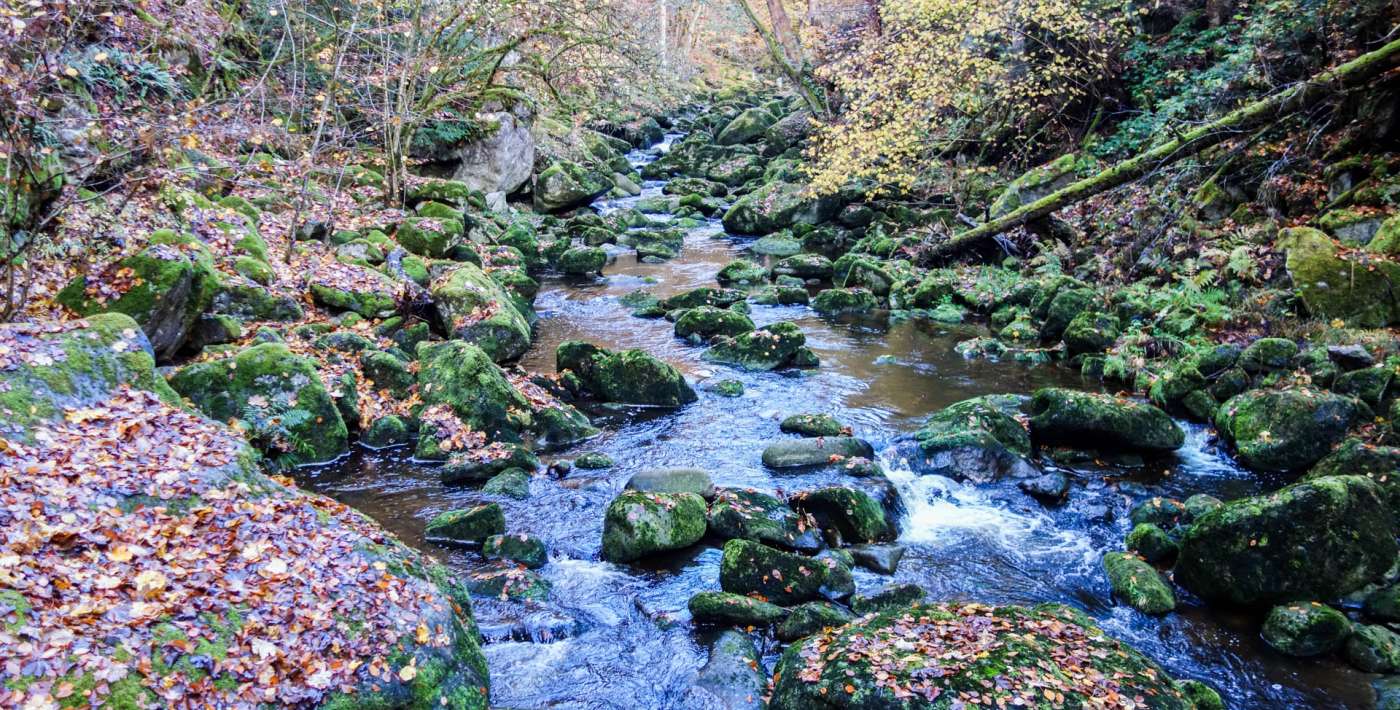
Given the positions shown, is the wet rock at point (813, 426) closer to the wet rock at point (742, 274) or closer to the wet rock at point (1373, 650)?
the wet rock at point (1373, 650)

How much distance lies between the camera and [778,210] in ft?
80.2

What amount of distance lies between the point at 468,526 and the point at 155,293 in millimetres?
5066

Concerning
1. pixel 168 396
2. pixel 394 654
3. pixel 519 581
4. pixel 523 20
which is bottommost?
pixel 519 581

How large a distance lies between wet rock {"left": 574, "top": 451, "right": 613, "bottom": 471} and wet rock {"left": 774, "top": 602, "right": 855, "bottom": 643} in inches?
151

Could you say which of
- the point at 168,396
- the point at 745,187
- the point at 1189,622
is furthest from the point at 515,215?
the point at 1189,622

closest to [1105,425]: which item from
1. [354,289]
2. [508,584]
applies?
[508,584]

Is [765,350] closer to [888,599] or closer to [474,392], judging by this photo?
[474,392]

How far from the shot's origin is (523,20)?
65.1ft

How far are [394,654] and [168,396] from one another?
427 cm

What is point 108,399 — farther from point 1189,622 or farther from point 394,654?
point 1189,622

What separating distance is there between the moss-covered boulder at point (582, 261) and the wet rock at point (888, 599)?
14.0 m

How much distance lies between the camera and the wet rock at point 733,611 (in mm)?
7039

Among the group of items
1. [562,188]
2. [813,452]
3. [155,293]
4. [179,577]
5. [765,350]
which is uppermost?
[562,188]

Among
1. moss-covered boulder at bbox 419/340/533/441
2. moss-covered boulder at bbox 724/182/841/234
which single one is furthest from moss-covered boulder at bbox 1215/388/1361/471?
moss-covered boulder at bbox 724/182/841/234
